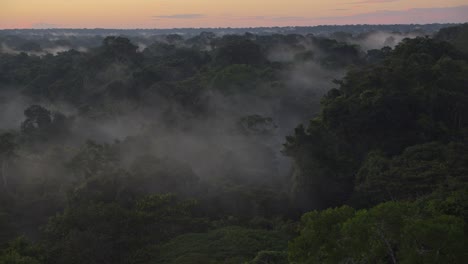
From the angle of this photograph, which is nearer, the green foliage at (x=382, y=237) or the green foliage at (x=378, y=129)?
the green foliage at (x=382, y=237)

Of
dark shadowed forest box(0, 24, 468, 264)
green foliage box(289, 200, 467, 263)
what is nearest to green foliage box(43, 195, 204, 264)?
dark shadowed forest box(0, 24, 468, 264)

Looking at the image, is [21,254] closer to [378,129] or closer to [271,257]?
[271,257]

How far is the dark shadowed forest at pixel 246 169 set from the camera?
11.1 metres

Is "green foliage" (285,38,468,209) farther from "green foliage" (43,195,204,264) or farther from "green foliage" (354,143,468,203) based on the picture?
"green foliage" (43,195,204,264)

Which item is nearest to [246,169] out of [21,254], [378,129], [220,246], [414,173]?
[378,129]

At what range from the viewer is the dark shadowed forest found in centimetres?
1109

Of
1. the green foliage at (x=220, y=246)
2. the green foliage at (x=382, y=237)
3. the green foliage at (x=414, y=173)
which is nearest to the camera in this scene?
the green foliage at (x=382, y=237)

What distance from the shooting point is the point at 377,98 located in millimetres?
27953

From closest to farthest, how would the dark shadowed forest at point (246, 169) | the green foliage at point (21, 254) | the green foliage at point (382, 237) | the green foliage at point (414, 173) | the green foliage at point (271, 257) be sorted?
the green foliage at point (382, 237), the dark shadowed forest at point (246, 169), the green foliage at point (21, 254), the green foliage at point (271, 257), the green foliage at point (414, 173)

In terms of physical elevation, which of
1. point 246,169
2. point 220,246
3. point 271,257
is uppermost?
point 246,169

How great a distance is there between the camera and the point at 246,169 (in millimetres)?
33344

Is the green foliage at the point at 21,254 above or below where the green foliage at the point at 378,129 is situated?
below

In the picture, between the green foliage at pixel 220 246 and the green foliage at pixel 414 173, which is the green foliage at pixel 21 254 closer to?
the green foliage at pixel 220 246

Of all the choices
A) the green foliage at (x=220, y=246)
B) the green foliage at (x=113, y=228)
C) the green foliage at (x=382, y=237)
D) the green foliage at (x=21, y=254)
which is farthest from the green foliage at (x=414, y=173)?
the green foliage at (x=21, y=254)
